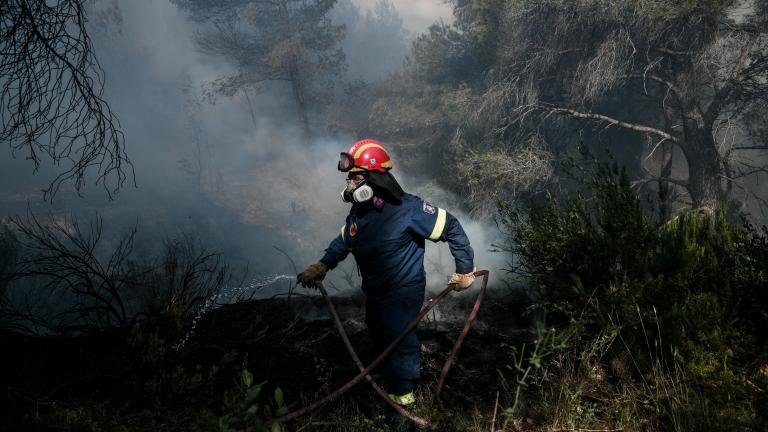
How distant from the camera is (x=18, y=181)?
32875 mm

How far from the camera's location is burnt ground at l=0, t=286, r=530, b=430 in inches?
109

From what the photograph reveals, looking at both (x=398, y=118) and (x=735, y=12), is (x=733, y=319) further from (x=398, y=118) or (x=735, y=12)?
(x=398, y=118)

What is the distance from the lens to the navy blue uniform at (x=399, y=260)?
3.30 meters

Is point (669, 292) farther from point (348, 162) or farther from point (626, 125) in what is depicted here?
point (626, 125)

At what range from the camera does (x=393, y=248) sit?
3.33 meters

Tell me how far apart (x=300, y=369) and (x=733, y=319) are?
332cm

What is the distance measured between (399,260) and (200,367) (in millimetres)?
1784

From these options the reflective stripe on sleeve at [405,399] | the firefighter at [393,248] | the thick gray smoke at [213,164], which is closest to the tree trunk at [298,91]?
the thick gray smoke at [213,164]

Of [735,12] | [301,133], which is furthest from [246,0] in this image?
[735,12]

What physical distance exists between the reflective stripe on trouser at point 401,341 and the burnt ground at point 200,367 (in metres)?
0.35

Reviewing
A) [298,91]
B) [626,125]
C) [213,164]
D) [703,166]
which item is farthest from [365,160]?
[213,164]

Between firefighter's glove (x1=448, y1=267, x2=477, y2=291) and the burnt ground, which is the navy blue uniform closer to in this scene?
firefighter's glove (x1=448, y1=267, x2=477, y2=291)

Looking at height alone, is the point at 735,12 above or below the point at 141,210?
below

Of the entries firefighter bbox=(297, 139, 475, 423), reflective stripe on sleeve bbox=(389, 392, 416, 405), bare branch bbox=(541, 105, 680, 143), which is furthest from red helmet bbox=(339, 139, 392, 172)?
bare branch bbox=(541, 105, 680, 143)
